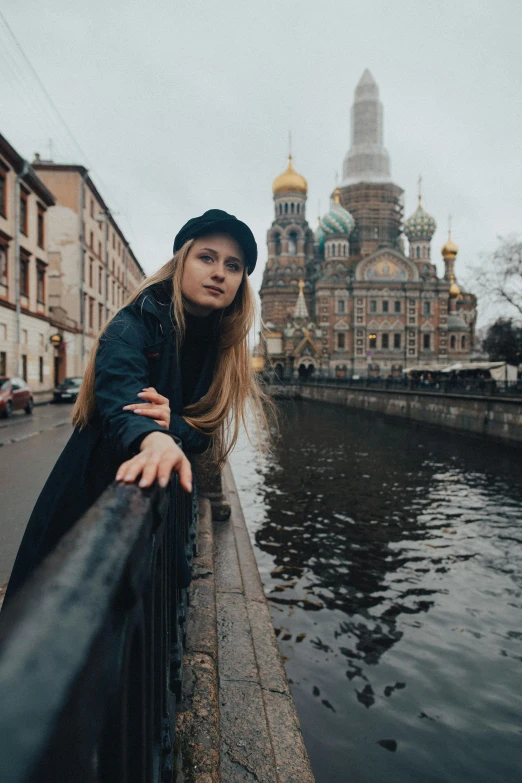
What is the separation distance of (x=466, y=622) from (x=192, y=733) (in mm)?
4278

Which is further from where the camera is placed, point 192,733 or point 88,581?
point 192,733

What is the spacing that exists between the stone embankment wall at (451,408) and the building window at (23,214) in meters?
14.8

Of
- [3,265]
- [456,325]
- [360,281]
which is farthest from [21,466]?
[456,325]

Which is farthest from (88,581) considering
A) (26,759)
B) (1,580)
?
(1,580)

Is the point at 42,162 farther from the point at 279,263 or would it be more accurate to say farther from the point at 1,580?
the point at 279,263

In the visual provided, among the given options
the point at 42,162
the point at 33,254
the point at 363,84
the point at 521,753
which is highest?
the point at 363,84

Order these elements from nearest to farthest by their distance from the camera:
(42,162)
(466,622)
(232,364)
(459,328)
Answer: (232,364) < (466,622) < (42,162) < (459,328)

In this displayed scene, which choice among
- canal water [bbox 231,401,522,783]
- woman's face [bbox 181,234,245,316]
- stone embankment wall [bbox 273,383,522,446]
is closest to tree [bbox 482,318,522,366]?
stone embankment wall [bbox 273,383,522,446]

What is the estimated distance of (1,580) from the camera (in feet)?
13.2

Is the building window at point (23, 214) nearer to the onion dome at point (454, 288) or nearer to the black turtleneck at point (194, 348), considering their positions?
the black turtleneck at point (194, 348)

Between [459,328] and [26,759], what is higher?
[459,328]

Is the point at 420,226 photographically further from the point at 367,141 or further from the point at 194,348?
the point at 194,348

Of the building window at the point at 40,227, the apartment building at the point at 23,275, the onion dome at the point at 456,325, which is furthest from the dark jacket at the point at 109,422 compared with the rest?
the onion dome at the point at 456,325

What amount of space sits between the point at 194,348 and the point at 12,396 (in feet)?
58.1
